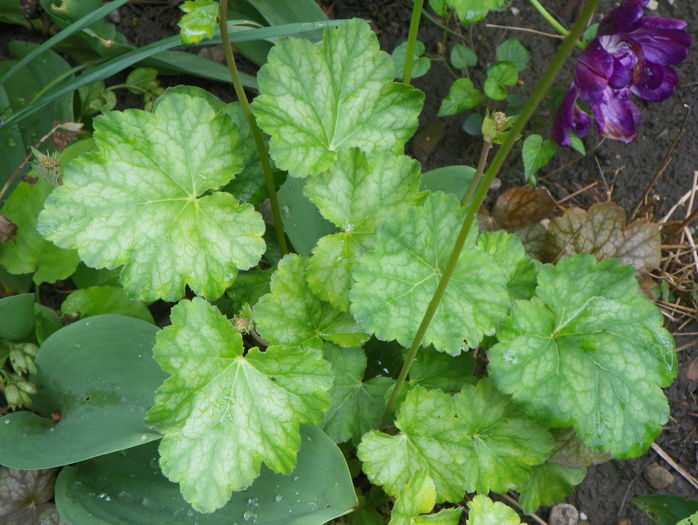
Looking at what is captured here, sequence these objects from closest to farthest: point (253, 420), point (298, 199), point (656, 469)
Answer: point (253, 420)
point (298, 199)
point (656, 469)

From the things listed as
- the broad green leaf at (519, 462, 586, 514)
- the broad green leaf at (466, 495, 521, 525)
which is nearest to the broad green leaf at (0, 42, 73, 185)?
the broad green leaf at (466, 495, 521, 525)

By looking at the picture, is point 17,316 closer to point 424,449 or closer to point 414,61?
point 424,449

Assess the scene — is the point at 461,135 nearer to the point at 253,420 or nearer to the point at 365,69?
the point at 365,69

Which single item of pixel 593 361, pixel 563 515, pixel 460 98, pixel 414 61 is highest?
pixel 414 61

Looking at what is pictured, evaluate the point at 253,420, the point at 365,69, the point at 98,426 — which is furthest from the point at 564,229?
the point at 98,426

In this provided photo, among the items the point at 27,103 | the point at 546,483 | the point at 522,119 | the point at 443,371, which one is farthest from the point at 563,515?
the point at 27,103

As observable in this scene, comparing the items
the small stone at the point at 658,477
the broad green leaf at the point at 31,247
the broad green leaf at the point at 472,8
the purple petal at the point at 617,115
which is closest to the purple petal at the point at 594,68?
the purple petal at the point at 617,115
